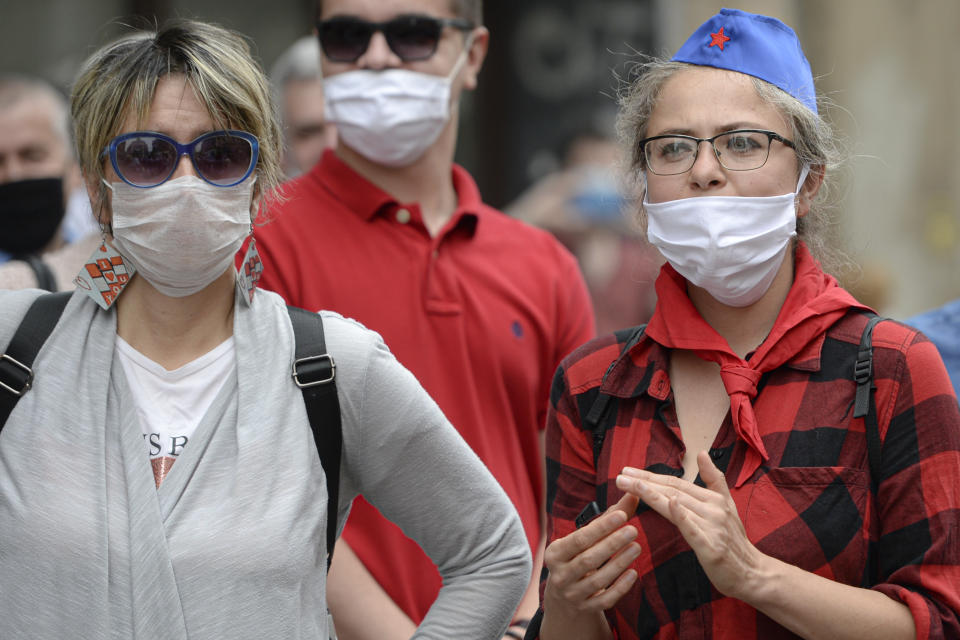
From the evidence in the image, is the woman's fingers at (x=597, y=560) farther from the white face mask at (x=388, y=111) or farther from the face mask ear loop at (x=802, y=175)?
the white face mask at (x=388, y=111)

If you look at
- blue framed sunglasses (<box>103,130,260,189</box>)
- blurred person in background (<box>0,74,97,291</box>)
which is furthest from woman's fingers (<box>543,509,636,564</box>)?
blurred person in background (<box>0,74,97,291</box>)

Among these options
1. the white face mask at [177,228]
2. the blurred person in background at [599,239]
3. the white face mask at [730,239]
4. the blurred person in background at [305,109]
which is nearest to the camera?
the white face mask at [177,228]

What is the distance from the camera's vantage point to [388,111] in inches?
146

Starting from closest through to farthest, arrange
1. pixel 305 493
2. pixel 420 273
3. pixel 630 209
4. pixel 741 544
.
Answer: pixel 741 544 → pixel 305 493 → pixel 630 209 → pixel 420 273

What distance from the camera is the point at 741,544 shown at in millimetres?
2414

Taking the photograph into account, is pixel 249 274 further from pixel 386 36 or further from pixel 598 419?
pixel 386 36

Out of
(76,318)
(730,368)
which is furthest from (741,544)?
(76,318)

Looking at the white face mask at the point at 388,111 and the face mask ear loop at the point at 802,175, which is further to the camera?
the white face mask at the point at 388,111

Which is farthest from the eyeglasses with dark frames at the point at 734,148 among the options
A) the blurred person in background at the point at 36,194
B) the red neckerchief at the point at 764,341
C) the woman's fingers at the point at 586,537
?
the blurred person in background at the point at 36,194

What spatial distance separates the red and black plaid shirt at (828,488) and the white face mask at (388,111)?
1333 millimetres

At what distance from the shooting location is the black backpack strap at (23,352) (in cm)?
255

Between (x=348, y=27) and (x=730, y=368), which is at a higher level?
(x=348, y=27)

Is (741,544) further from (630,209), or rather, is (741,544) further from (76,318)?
(76,318)

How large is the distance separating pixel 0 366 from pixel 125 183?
46 centimetres
